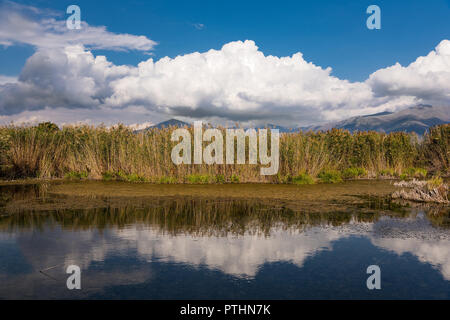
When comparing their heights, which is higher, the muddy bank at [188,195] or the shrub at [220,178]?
the shrub at [220,178]

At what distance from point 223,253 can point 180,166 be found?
1054 centimetres

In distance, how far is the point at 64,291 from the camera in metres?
4.46

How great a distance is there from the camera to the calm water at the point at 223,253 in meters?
4.53

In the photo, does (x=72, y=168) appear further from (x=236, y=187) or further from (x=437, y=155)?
(x=437, y=155)

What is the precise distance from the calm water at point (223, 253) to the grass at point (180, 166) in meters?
6.71

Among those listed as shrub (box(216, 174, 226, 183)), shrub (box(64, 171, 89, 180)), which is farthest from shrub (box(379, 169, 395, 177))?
shrub (box(64, 171, 89, 180))

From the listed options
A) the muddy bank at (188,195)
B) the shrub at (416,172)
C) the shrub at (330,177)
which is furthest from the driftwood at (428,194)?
the shrub at (416,172)

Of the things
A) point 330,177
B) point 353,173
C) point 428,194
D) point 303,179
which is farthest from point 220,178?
point 428,194

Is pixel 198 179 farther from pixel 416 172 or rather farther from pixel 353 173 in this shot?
pixel 416 172

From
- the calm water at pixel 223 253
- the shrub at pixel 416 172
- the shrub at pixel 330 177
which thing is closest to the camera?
the calm water at pixel 223 253

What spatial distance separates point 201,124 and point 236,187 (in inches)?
158

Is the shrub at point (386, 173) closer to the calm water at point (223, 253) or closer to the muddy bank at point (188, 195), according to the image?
the muddy bank at point (188, 195)

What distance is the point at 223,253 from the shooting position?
5945mm
